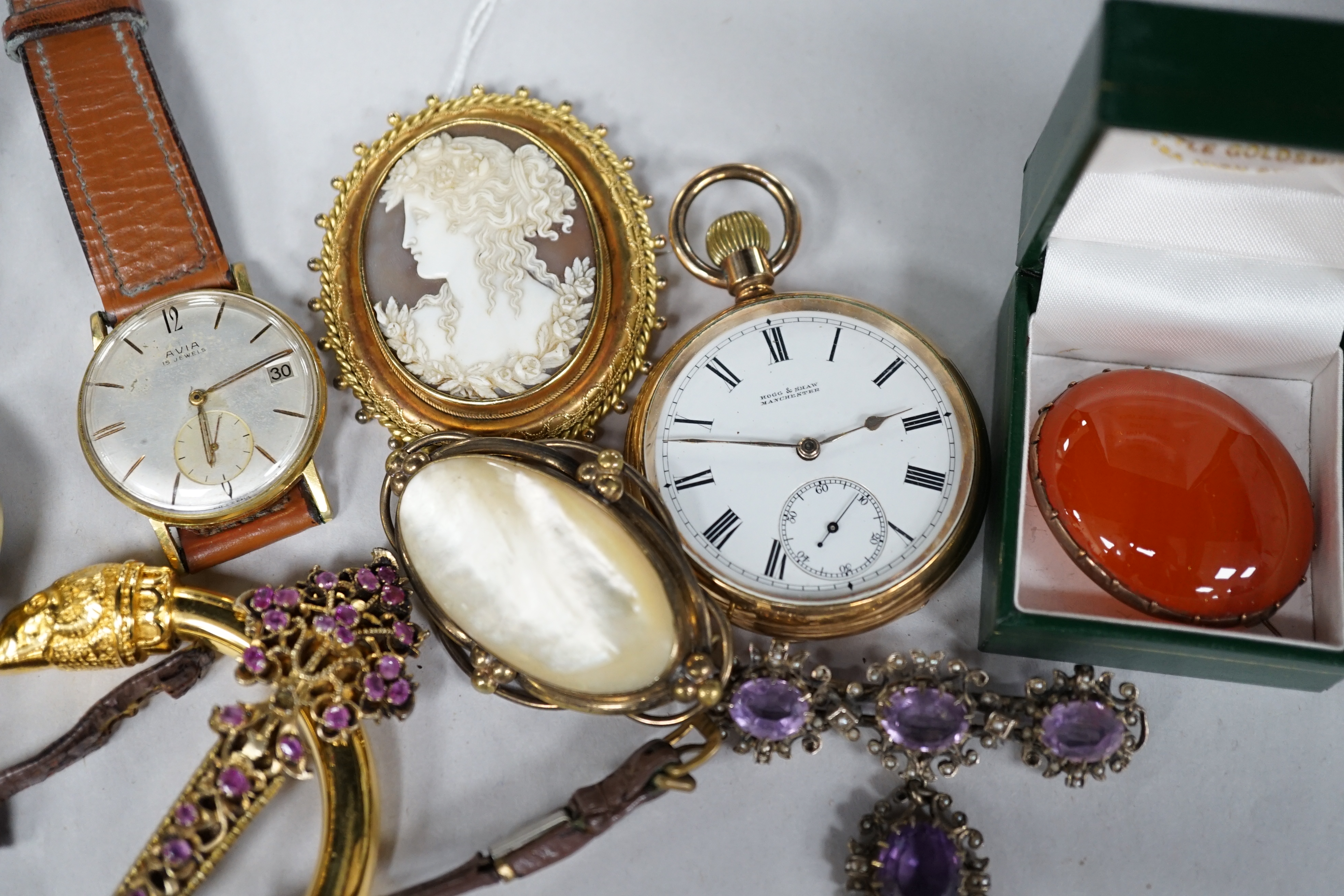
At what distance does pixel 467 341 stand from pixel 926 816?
1.09 meters

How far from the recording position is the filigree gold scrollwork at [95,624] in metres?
1.65

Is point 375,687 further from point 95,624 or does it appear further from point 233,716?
point 95,624

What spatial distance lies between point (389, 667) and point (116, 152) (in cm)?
111

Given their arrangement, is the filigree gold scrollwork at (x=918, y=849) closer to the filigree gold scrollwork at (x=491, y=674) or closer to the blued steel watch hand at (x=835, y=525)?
the blued steel watch hand at (x=835, y=525)

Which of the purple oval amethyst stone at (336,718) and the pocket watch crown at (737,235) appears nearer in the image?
the purple oval amethyst stone at (336,718)

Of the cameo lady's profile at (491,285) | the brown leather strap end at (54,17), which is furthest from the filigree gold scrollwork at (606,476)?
the brown leather strap end at (54,17)

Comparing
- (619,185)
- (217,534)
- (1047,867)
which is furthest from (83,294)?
(1047,867)

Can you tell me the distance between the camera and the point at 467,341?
1.76 metres

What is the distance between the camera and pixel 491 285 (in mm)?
1765

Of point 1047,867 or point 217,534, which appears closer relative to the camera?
point 1047,867

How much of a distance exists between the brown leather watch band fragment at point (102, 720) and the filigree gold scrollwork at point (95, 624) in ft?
0.12

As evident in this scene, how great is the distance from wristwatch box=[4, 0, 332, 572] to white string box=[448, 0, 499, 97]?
1.72ft

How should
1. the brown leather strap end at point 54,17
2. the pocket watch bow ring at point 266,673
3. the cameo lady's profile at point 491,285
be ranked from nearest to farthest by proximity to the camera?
the pocket watch bow ring at point 266,673, the cameo lady's profile at point 491,285, the brown leather strap end at point 54,17

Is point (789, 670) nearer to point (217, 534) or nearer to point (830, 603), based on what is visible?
point (830, 603)
